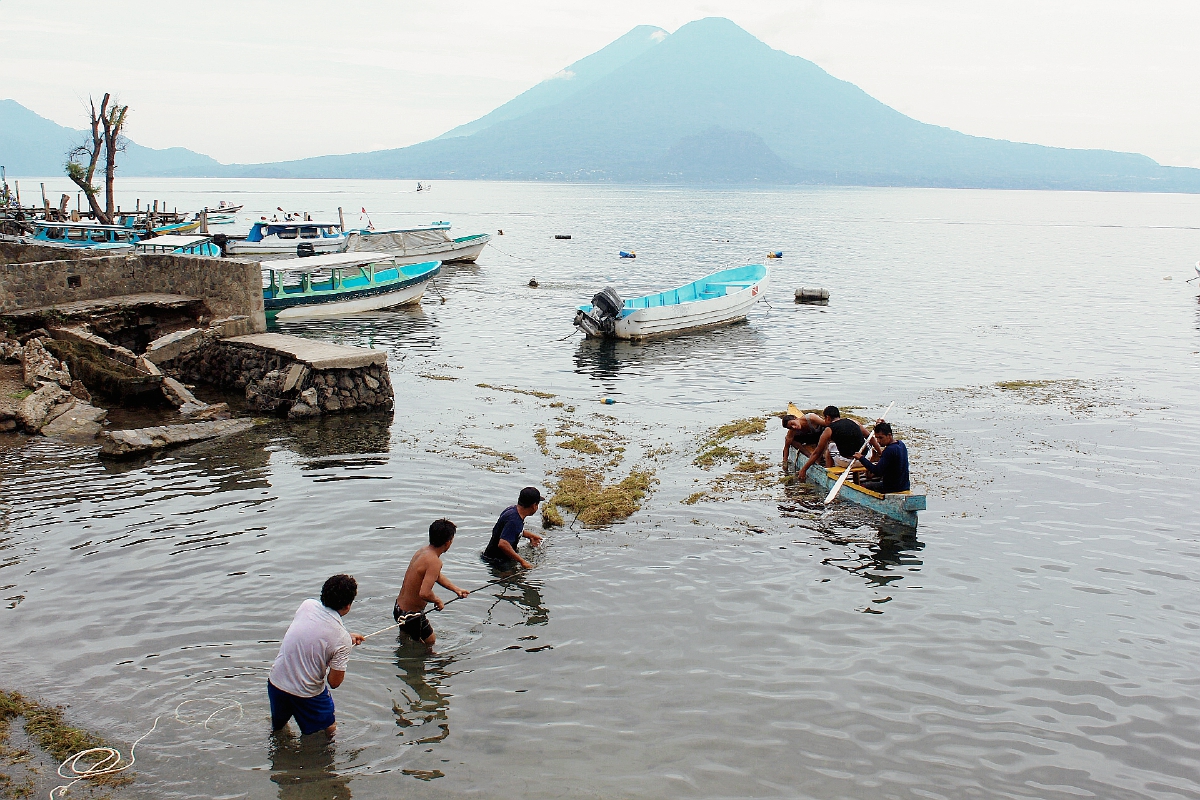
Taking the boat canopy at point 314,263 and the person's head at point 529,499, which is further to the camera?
the boat canopy at point 314,263

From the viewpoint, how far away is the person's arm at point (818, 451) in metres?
15.2

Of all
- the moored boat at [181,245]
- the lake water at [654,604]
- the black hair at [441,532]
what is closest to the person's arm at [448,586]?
the black hair at [441,532]

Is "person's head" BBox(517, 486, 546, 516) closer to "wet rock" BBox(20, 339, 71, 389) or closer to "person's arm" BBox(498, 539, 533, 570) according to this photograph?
"person's arm" BBox(498, 539, 533, 570)

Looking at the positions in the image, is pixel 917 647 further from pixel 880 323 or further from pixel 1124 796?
pixel 880 323

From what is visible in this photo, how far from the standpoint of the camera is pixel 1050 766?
26.8 feet

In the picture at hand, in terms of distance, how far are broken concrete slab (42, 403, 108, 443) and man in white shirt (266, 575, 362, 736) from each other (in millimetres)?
12153

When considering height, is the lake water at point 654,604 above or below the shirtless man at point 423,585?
below

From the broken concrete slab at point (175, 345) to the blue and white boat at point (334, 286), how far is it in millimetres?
7354

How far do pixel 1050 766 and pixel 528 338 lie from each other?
1013 inches

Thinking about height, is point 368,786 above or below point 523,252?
below

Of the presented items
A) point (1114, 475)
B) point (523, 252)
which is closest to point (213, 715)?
point (1114, 475)

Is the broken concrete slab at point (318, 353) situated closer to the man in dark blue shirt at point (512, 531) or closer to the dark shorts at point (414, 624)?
the man in dark blue shirt at point (512, 531)

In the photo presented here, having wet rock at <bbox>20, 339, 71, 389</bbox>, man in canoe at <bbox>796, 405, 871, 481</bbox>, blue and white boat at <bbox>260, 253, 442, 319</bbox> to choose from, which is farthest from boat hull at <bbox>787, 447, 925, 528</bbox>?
blue and white boat at <bbox>260, 253, 442, 319</bbox>

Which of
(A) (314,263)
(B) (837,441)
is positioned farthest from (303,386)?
(A) (314,263)
